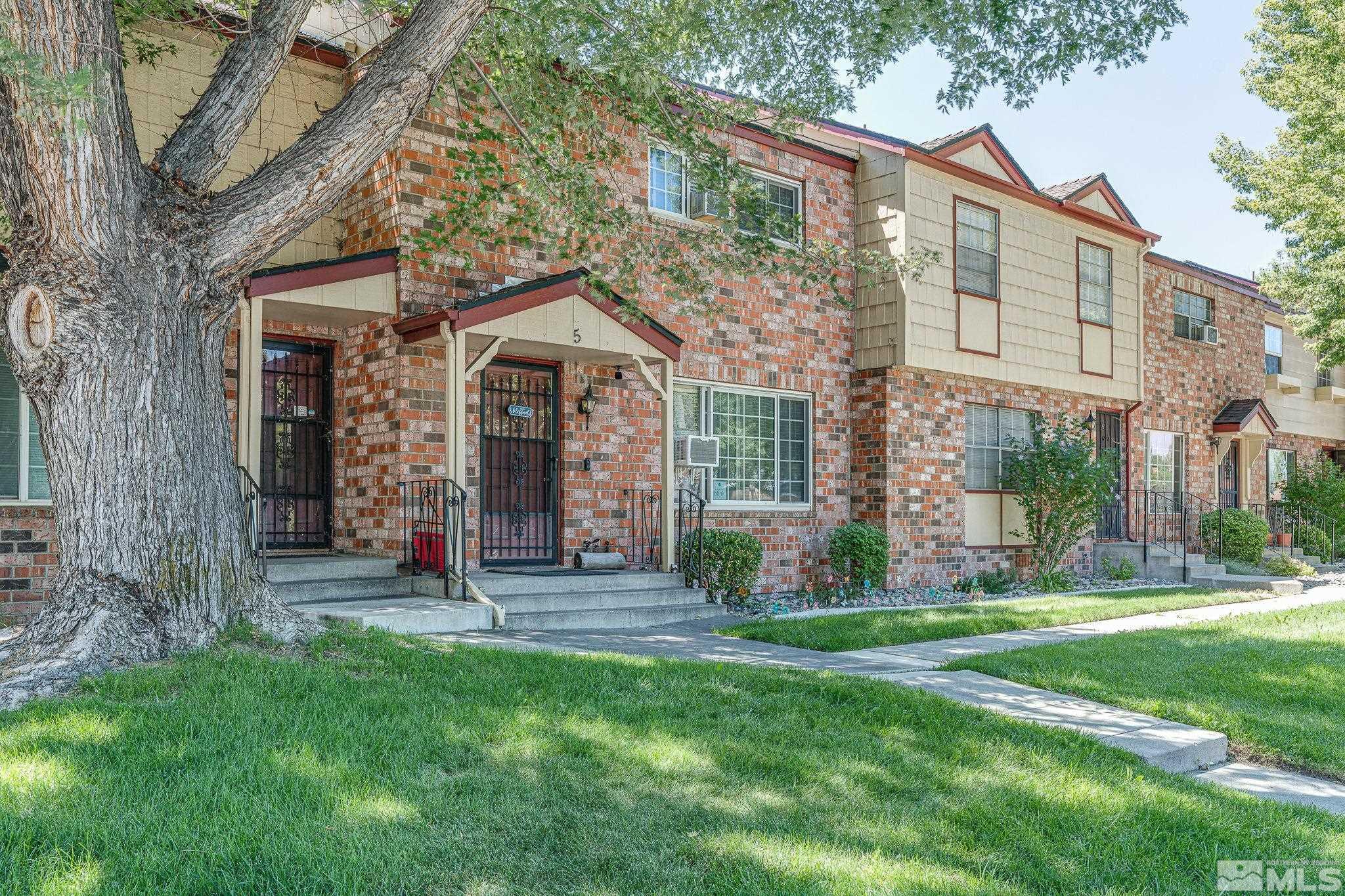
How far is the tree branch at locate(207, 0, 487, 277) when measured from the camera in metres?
5.85

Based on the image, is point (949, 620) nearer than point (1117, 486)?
Yes

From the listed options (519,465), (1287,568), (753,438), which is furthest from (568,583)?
(1287,568)

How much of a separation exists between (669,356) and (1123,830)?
7.27 meters

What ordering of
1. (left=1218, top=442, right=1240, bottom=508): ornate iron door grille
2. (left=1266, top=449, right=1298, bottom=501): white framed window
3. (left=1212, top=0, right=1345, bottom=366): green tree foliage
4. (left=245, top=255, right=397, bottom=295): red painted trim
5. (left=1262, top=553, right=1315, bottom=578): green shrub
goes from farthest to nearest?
(left=1266, top=449, right=1298, bottom=501): white framed window, (left=1218, top=442, right=1240, bottom=508): ornate iron door grille, (left=1262, top=553, right=1315, bottom=578): green shrub, (left=1212, top=0, right=1345, bottom=366): green tree foliage, (left=245, top=255, right=397, bottom=295): red painted trim

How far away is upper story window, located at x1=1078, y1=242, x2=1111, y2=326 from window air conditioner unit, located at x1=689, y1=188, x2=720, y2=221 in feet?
23.9

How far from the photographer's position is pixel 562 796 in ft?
12.8

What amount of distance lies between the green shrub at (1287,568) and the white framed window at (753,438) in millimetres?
8906

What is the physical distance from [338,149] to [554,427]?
5.15m

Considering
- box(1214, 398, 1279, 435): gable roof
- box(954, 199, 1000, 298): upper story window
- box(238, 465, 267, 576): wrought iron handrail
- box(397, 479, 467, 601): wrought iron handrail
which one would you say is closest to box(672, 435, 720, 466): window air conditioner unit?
Answer: box(397, 479, 467, 601): wrought iron handrail

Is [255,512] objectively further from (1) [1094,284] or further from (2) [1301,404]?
(2) [1301,404]

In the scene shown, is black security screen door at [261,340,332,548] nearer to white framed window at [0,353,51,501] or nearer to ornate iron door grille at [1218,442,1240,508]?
white framed window at [0,353,51,501]

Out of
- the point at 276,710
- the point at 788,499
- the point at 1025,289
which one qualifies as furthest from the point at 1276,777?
the point at 1025,289

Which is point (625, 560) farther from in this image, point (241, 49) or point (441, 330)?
point (241, 49)

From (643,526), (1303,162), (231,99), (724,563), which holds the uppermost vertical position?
(1303,162)
